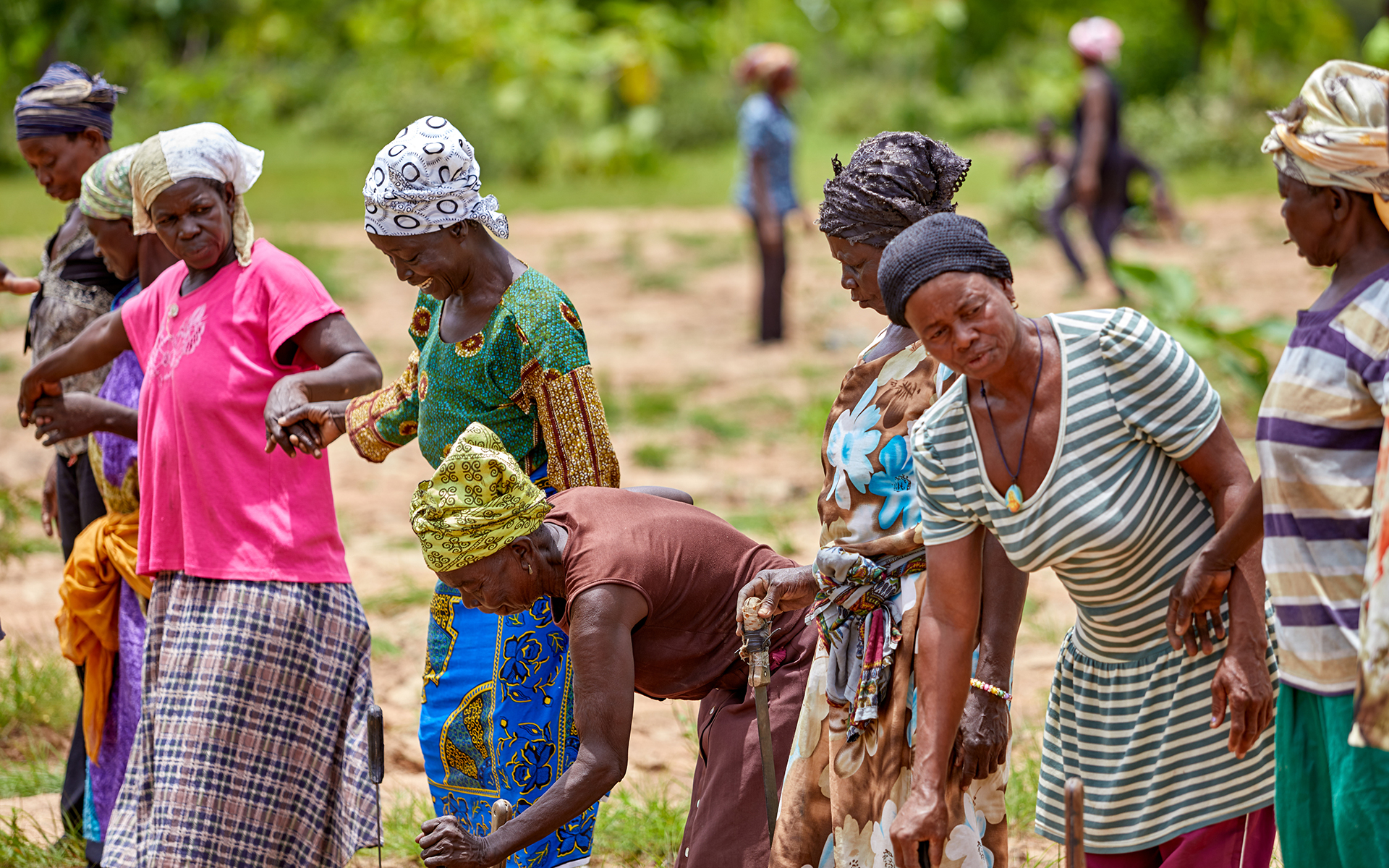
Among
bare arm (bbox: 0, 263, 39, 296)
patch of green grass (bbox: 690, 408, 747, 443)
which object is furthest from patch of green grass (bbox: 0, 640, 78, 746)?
patch of green grass (bbox: 690, 408, 747, 443)

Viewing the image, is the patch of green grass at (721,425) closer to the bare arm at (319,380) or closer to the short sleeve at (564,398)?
the bare arm at (319,380)

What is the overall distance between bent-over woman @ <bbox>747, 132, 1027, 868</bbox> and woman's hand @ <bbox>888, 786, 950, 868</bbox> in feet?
0.33

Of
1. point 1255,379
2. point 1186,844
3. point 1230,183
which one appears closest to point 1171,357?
point 1186,844

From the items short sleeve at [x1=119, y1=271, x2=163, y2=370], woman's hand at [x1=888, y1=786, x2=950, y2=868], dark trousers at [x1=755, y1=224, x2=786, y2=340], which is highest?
short sleeve at [x1=119, y1=271, x2=163, y2=370]

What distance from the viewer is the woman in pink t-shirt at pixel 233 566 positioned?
3139mm

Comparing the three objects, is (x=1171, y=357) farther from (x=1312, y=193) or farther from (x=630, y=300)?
(x=630, y=300)

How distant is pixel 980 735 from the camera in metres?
2.34

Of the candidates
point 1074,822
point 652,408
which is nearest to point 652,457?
point 652,408

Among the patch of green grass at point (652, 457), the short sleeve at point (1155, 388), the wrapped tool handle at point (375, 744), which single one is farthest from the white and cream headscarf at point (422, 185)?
the patch of green grass at point (652, 457)

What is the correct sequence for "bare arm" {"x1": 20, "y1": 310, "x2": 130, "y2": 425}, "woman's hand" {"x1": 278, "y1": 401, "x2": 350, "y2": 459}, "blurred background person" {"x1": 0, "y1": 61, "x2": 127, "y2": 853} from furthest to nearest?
1. "blurred background person" {"x1": 0, "y1": 61, "x2": 127, "y2": 853}
2. "bare arm" {"x1": 20, "y1": 310, "x2": 130, "y2": 425}
3. "woman's hand" {"x1": 278, "y1": 401, "x2": 350, "y2": 459}

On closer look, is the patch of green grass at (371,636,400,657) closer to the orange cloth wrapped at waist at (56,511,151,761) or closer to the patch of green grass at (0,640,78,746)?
the patch of green grass at (0,640,78,746)

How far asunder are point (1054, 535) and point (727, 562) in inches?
29.1

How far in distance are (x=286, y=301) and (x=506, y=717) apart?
1068mm

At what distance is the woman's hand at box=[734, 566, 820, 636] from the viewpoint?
254 centimetres
